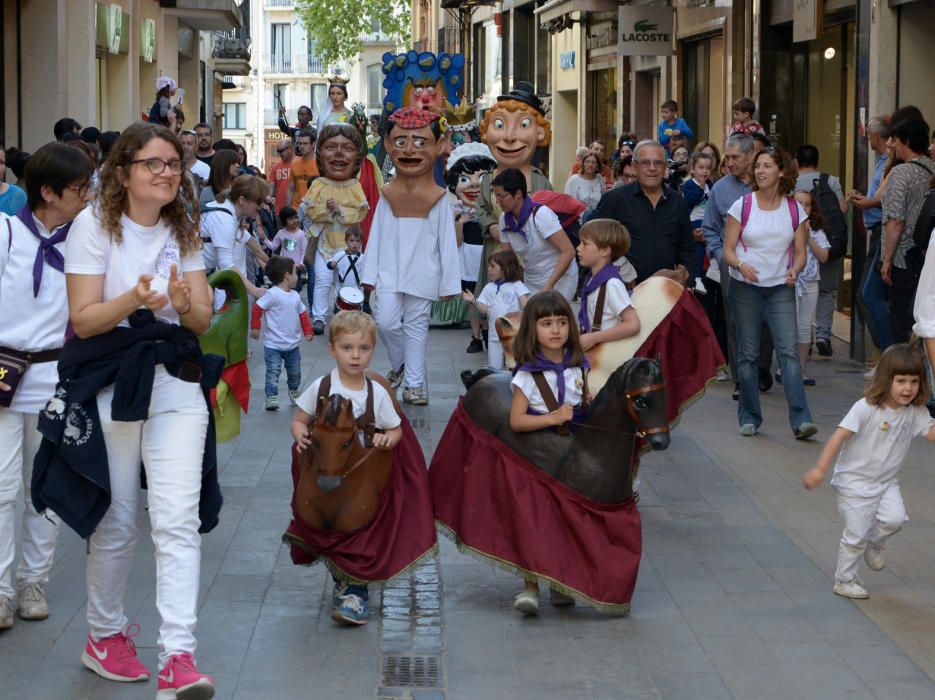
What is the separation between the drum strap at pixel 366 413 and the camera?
6.17 meters

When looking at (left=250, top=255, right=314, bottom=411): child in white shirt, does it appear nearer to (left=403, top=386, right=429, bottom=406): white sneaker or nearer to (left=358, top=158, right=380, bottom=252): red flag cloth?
(left=403, top=386, right=429, bottom=406): white sneaker

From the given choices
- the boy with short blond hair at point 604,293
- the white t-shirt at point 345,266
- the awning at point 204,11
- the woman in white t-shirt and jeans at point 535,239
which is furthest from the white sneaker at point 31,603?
the awning at point 204,11

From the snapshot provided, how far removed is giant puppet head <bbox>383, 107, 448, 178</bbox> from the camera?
11227mm

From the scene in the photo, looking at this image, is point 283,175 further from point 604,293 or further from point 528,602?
point 528,602

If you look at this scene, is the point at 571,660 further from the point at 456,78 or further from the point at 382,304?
the point at 456,78

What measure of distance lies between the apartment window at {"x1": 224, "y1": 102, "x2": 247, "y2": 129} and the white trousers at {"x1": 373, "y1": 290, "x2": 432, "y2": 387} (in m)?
77.7

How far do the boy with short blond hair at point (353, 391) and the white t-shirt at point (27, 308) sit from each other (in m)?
0.97

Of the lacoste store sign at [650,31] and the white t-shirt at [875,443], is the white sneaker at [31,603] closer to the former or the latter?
the white t-shirt at [875,443]

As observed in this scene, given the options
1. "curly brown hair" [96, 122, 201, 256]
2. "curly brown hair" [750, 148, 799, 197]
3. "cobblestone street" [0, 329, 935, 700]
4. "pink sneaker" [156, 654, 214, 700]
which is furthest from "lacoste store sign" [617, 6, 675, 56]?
"pink sneaker" [156, 654, 214, 700]

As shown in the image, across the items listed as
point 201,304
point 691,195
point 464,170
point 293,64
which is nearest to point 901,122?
point 691,195

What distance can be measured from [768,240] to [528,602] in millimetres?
4437

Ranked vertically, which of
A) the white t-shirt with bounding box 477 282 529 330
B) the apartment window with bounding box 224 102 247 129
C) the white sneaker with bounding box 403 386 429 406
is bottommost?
the white sneaker with bounding box 403 386 429 406

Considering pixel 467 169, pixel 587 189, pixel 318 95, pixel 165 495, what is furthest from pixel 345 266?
pixel 318 95

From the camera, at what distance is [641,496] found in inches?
348
